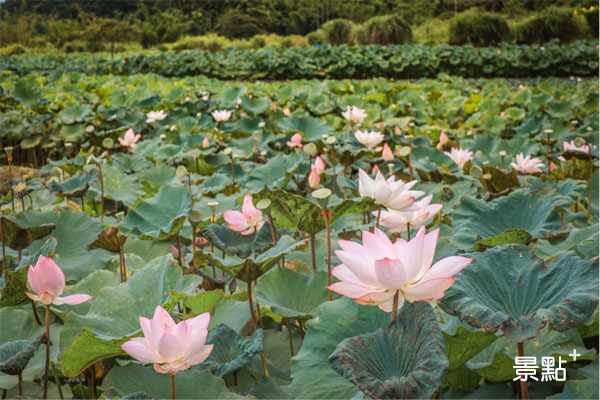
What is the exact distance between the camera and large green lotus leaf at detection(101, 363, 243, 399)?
0.74 meters

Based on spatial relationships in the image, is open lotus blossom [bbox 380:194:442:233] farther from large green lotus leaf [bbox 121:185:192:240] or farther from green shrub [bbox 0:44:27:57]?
green shrub [bbox 0:44:27:57]

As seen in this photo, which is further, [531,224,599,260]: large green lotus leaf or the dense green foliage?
the dense green foliage

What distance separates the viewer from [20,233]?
116 centimetres

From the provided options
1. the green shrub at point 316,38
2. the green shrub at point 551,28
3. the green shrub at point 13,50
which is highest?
the green shrub at point 13,50

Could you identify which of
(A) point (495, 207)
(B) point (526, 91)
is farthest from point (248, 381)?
(B) point (526, 91)

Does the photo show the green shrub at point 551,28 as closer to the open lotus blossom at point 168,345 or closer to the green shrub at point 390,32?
the green shrub at point 390,32

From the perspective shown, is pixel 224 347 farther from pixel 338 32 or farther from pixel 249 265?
pixel 338 32

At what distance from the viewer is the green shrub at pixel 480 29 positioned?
1447cm

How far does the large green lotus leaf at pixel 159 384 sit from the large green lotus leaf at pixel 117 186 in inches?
44.9

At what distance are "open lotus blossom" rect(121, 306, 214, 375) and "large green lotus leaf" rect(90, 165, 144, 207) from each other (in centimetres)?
128

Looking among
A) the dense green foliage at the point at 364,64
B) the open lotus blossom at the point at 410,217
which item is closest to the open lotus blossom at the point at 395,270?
the open lotus blossom at the point at 410,217

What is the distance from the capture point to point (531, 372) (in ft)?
2.31

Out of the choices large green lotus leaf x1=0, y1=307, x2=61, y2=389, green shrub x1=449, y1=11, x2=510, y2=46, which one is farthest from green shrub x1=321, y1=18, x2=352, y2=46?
large green lotus leaf x1=0, y1=307, x2=61, y2=389

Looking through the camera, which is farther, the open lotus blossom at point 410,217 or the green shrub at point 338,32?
the green shrub at point 338,32
